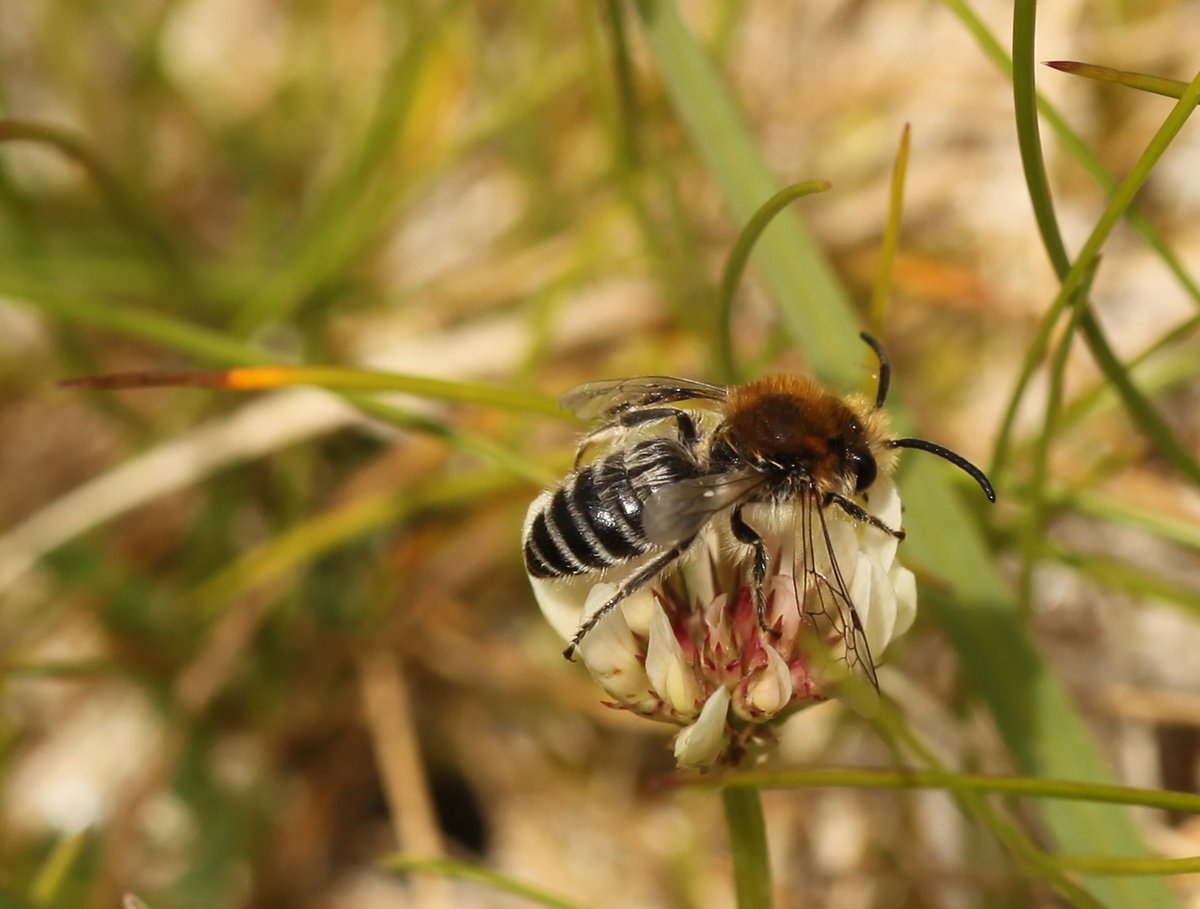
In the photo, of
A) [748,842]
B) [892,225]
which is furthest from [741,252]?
[748,842]

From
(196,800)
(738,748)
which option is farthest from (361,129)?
(738,748)

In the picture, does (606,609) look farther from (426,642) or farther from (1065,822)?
(426,642)

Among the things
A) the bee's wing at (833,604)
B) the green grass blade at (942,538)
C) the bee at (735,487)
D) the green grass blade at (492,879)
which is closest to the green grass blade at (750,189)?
the green grass blade at (942,538)

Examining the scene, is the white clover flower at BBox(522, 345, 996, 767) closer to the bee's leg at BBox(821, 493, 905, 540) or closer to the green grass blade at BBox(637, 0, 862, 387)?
the bee's leg at BBox(821, 493, 905, 540)

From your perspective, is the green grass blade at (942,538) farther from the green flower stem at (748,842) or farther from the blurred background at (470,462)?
the green flower stem at (748,842)

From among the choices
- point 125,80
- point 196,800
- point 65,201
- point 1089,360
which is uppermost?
point 125,80

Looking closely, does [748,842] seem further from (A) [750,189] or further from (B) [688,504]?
(A) [750,189]

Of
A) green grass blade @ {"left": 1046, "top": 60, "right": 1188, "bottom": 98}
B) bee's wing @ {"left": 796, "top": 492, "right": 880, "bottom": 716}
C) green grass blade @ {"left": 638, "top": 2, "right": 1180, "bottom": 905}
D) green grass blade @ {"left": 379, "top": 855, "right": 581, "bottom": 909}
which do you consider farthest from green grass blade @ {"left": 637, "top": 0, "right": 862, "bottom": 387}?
green grass blade @ {"left": 379, "top": 855, "right": 581, "bottom": 909}
